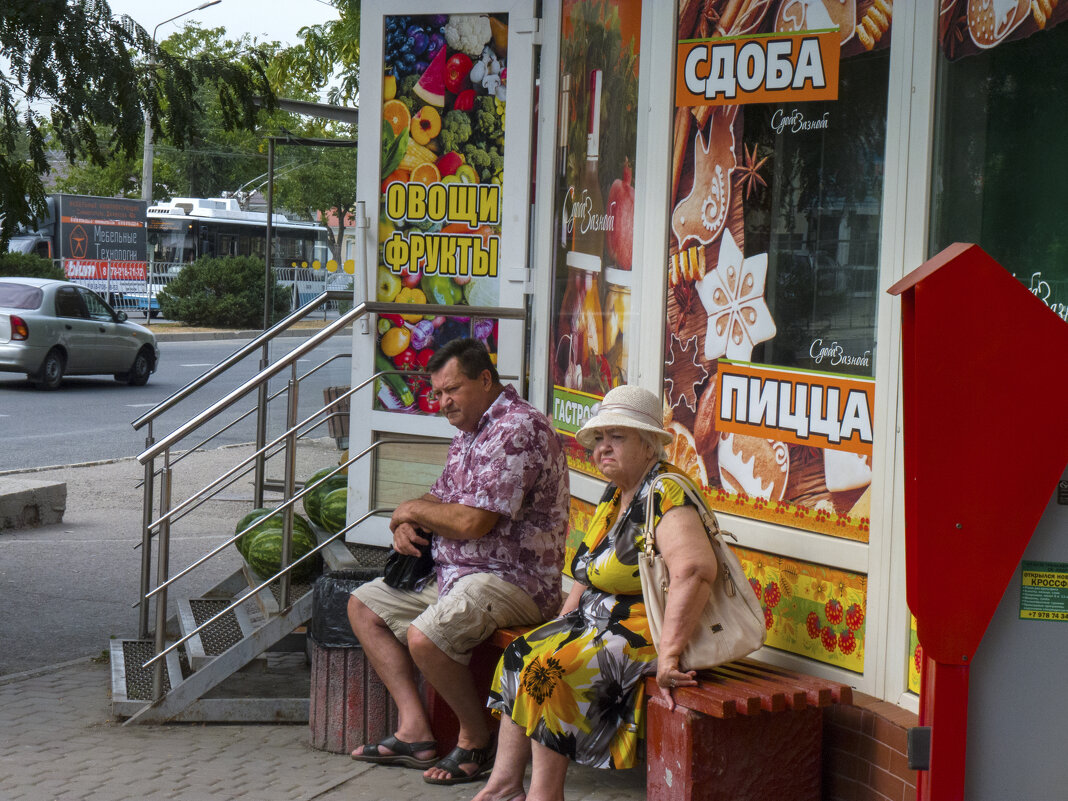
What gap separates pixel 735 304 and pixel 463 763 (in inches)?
71.6

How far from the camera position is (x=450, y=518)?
14.6ft

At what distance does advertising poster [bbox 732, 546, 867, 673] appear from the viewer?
13.0ft

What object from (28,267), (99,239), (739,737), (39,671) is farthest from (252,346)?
(99,239)

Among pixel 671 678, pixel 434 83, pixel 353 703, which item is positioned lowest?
pixel 353 703

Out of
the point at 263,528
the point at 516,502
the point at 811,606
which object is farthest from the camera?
the point at 263,528

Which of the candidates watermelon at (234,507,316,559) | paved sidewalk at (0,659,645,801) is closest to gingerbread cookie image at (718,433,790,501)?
paved sidewalk at (0,659,645,801)

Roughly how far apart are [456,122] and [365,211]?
0.63 meters

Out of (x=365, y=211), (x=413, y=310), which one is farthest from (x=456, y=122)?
(x=413, y=310)

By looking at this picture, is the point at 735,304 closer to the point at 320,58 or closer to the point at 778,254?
the point at 778,254

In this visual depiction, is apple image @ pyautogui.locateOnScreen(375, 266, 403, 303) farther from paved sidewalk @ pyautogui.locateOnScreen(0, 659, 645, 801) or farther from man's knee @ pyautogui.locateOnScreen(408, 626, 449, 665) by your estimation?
man's knee @ pyautogui.locateOnScreen(408, 626, 449, 665)

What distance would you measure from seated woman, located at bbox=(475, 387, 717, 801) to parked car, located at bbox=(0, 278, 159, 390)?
16.3m

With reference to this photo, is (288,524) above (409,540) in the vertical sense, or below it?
below

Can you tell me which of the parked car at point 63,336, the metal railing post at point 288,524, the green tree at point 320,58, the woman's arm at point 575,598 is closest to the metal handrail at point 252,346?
the metal railing post at point 288,524

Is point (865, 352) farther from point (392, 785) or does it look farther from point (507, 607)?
point (392, 785)
